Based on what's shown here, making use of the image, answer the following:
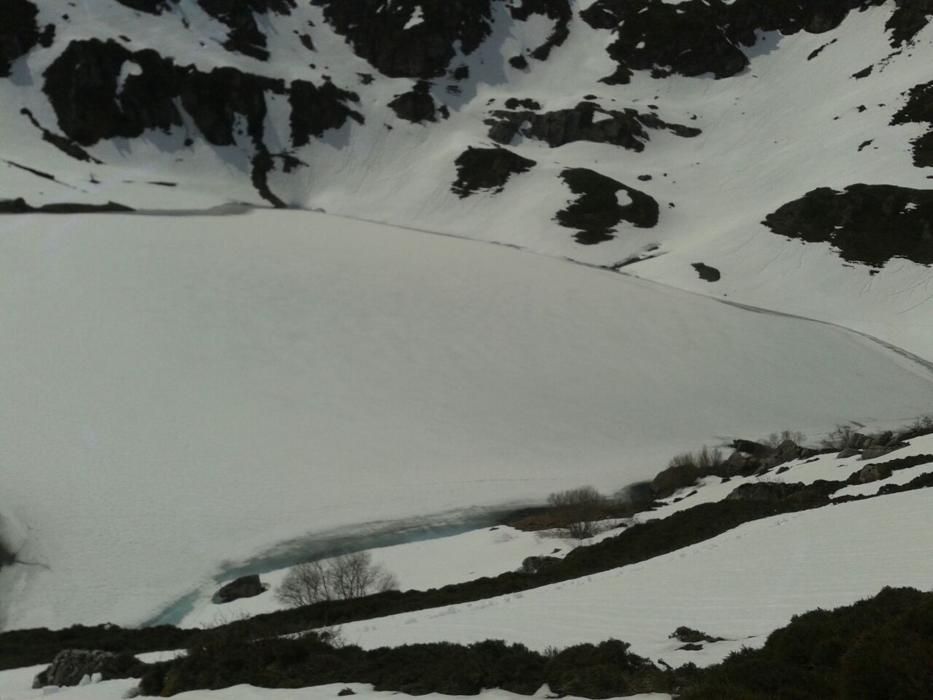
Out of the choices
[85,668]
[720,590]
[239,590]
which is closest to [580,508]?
[239,590]

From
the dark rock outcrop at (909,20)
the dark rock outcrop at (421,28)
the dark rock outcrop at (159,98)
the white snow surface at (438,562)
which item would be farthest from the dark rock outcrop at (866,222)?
the dark rock outcrop at (421,28)

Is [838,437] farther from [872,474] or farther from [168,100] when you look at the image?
[168,100]

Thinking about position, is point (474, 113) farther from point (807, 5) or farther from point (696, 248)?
point (807, 5)

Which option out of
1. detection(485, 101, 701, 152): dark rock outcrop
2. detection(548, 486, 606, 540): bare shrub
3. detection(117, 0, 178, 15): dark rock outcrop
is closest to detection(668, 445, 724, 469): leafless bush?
detection(548, 486, 606, 540): bare shrub

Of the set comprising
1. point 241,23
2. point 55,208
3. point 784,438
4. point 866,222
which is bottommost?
point 784,438

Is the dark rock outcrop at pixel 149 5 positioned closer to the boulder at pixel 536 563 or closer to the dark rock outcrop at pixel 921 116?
the dark rock outcrop at pixel 921 116

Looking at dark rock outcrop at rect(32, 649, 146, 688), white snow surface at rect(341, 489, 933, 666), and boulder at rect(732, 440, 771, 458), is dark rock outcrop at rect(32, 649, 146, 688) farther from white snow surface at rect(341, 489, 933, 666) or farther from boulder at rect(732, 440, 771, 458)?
boulder at rect(732, 440, 771, 458)
